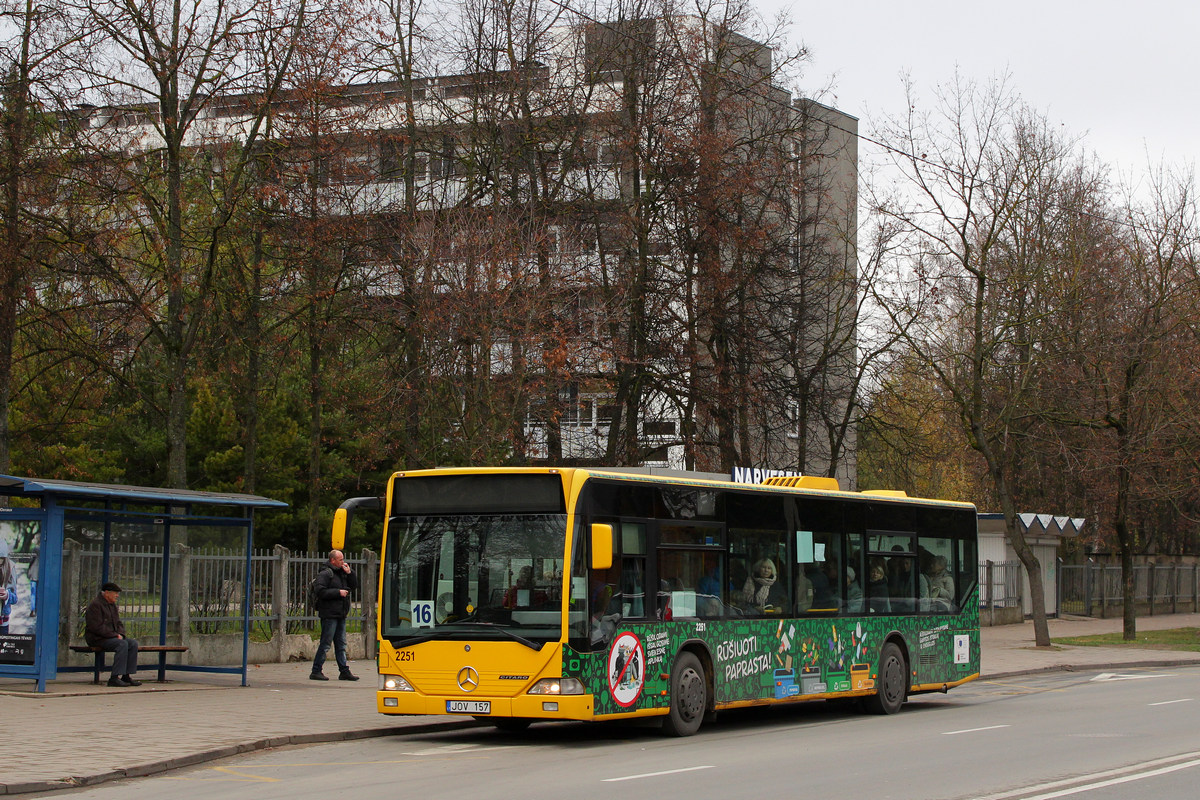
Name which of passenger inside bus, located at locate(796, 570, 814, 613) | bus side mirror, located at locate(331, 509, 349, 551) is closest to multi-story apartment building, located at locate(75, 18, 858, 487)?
passenger inside bus, located at locate(796, 570, 814, 613)

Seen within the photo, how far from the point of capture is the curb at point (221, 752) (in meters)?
10.1

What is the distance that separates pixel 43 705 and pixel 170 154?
34.2ft

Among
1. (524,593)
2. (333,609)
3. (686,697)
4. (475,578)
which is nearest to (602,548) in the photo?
(524,593)

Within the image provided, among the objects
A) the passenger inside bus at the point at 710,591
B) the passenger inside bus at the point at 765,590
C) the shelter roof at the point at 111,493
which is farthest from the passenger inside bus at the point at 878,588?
the shelter roof at the point at 111,493

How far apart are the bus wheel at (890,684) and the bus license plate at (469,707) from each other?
6531mm

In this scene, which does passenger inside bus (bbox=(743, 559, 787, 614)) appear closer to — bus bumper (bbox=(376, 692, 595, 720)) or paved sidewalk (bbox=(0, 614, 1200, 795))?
bus bumper (bbox=(376, 692, 595, 720))

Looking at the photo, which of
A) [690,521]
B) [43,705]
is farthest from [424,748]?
[43,705]

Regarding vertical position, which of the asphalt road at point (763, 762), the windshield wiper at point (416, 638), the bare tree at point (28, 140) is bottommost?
the asphalt road at point (763, 762)

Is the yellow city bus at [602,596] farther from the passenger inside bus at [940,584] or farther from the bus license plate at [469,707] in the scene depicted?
the passenger inside bus at [940,584]

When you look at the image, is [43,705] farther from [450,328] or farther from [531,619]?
[450,328]

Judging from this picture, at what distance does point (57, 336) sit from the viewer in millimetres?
22516

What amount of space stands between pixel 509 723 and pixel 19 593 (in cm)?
624

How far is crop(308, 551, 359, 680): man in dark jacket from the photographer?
19.6m

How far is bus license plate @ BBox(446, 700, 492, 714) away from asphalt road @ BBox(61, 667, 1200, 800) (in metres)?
0.39
